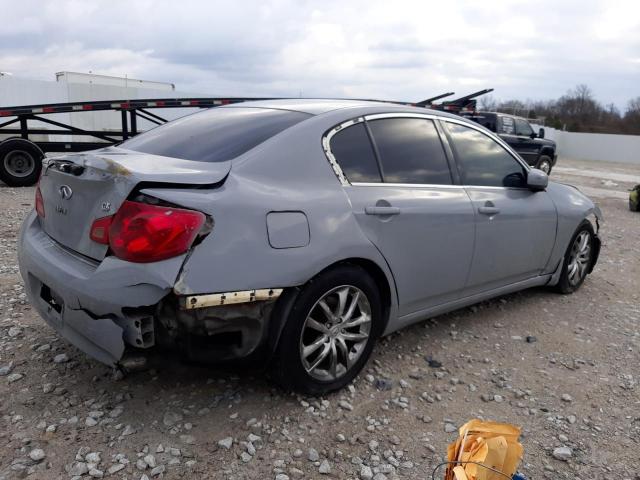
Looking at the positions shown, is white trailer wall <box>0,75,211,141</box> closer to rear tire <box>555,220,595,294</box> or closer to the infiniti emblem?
rear tire <box>555,220,595,294</box>

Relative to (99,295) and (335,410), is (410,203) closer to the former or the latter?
(335,410)

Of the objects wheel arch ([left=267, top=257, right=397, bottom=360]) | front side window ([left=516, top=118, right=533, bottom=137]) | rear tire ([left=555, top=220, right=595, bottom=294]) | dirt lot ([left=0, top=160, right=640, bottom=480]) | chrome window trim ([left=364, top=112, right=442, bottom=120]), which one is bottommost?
dirt lot ([left=0, top=160, right=640, bottom=480])

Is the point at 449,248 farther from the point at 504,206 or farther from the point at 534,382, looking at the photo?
the point at 534,382

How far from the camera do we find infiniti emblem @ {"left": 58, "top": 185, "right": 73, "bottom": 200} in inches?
99.4

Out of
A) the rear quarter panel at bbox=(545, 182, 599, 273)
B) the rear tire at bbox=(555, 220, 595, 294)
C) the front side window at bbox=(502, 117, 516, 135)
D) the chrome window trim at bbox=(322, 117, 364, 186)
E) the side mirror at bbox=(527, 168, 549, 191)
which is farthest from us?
the front side window at bbox=(502, 117, 516, 135)

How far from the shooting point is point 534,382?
314 cm

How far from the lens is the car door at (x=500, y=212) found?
351 centimetres

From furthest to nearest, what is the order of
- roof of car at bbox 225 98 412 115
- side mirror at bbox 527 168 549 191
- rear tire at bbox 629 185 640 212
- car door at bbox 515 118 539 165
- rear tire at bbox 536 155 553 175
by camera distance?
rear tire at bbox 536 155 553 175 < car door at bbox 515 118 539 165 < rear tire at bbox 629 185 640 212 < side mirror at bbox 527 168 549 191 < roof of car at bbox 225 98 412 115

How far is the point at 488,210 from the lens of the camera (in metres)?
3.51

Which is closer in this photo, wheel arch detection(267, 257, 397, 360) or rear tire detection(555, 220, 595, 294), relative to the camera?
wheel arch detection(267, 257, 397, 360)

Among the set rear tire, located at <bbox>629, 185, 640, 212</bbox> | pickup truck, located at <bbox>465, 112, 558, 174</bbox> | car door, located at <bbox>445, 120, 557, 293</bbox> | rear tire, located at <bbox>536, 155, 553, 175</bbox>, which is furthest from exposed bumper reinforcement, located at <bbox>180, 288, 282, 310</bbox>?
rear tire, located at <bbox>536, 155, 553, 175</bbox>

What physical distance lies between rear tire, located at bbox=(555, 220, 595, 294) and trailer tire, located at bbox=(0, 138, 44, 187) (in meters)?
8.22

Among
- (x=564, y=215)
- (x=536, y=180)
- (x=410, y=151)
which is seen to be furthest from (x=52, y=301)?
(x=564, y=215)

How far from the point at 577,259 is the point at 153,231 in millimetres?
3898
